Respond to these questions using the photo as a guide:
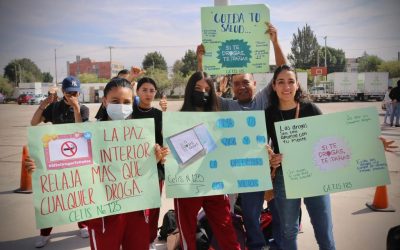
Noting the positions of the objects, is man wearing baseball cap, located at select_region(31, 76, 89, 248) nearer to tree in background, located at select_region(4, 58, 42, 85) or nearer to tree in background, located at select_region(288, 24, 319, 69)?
tree in background, located at select_region(288, 24, 319, 69)

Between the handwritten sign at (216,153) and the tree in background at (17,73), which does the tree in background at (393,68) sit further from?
the tree in background at (17,73)

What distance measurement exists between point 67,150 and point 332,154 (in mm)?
2308

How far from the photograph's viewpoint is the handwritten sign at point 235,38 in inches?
138

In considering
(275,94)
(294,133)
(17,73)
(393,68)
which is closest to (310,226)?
(294,133)

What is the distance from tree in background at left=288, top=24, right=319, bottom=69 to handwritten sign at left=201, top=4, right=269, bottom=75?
80.3m

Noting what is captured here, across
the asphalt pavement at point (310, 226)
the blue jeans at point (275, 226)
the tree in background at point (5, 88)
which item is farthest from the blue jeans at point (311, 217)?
the tree in background at point (5, 88)

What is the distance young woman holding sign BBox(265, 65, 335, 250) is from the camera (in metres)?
2.69

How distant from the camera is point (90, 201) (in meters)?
2.46

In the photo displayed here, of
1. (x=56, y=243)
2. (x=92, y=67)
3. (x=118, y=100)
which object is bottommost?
(x=56, y=243)

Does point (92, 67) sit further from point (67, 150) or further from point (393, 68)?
point (67, 150)

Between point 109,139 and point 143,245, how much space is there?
91 cm

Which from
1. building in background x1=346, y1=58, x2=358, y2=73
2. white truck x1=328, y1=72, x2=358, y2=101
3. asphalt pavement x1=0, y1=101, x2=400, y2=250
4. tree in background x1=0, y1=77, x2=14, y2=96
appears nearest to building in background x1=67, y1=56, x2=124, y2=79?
tree in background x1=0, y1=77, x2=14, y2=96

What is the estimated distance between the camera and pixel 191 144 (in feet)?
9.17

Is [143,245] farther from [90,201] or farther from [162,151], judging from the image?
[162,151]
